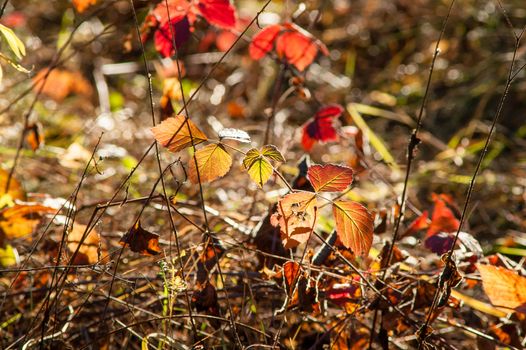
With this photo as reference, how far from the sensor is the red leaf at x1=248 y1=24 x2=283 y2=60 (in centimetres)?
154

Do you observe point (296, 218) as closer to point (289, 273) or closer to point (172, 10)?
point (289, 273)

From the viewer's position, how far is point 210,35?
11.5ft

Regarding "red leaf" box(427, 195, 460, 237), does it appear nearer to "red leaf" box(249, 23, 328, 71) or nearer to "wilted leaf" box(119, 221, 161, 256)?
"red leaf" box(249, 23, 328, 71)

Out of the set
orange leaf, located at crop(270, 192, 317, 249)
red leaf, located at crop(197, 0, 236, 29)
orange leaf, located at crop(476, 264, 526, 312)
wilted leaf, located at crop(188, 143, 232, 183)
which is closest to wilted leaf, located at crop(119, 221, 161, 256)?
wilted leaf, located at crop(188, 143, 232, 183)

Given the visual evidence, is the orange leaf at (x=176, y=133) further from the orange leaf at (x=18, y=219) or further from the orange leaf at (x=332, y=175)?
the orange leaf at (x=18, y=219)

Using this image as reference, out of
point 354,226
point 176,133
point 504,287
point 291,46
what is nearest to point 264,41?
point 291,46

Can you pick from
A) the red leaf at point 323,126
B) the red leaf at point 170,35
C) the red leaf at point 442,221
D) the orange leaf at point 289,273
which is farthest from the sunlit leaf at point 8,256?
the red leaf at point 442,221

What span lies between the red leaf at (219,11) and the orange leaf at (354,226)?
Result: 56 cm

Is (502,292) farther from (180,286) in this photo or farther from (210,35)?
(210,35)

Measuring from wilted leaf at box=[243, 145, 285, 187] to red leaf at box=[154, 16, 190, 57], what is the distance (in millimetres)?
453

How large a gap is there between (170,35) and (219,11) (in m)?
0.13

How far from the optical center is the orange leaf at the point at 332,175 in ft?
3.39

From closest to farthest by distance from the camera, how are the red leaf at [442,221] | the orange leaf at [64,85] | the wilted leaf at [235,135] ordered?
1. the wilted leaf at [235,135]
2. the red leaf at [442,221]
3. the orange leaf at [64,85]

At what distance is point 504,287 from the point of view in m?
1.20
